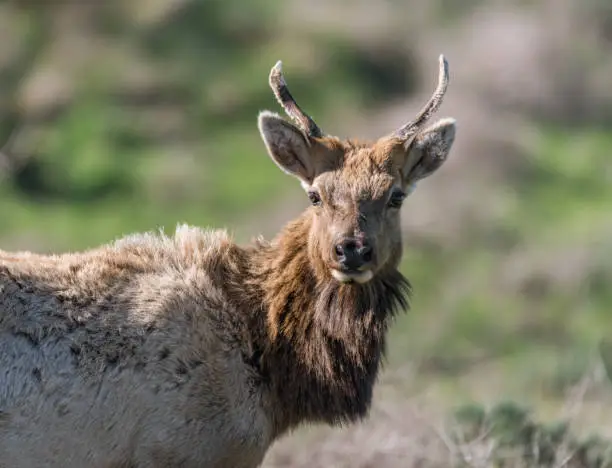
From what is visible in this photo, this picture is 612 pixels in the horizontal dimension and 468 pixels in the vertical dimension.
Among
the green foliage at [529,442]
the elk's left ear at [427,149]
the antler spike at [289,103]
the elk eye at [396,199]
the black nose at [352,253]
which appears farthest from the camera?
the green foliage at [529,442]

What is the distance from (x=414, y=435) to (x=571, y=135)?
1808cm

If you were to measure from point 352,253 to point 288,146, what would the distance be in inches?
52.2

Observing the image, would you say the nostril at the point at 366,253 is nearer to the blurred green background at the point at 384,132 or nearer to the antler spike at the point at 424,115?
the antler spike at the point at 424,115

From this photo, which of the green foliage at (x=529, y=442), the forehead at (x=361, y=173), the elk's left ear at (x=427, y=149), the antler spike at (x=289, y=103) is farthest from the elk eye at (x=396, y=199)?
the green foliage at (x=529, y=442)

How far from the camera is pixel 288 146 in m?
11.1

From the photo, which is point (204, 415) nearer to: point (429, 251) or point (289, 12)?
point (429, 251)

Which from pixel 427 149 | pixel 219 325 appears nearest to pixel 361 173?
pixel 427 149

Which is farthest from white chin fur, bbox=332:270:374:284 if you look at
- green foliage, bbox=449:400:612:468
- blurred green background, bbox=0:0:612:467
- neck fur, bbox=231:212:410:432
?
blurred green background, bbox=0:0:612:467

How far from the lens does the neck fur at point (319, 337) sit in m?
10.6

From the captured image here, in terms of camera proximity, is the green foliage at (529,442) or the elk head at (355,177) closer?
the elk head at (355,177)

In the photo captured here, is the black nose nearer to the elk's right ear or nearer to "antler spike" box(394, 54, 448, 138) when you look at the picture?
the elk's right ear

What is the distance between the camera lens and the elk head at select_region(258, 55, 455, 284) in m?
10.4

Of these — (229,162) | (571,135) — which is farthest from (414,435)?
(571,135)

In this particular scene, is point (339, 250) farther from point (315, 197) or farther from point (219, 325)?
point (219, 325)
